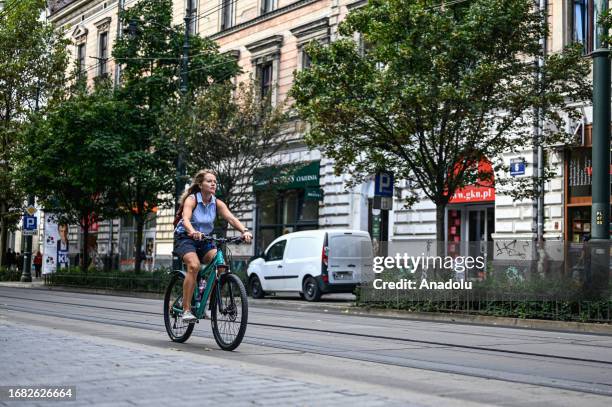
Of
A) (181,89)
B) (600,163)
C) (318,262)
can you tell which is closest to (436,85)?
(600,163)

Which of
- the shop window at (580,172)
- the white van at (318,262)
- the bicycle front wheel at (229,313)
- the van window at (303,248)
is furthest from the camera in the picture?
the van window at (303,248)

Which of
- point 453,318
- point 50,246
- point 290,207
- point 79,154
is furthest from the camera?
point 50,246

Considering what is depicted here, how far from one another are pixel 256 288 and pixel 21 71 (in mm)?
23346

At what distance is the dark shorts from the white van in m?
13.3

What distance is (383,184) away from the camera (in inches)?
815

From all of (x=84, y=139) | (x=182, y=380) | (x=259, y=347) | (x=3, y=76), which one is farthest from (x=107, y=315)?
(x=3, y=76)

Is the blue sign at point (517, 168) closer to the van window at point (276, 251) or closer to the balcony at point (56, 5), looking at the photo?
the van window at point (276, 251)

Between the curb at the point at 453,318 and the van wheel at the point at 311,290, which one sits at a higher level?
the van wheel at the point at 311,290

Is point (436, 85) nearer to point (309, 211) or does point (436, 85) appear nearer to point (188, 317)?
point (188, 317)

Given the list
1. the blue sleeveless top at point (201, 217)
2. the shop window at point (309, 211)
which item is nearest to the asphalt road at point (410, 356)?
the blue sleeveless top at point (201, 217)

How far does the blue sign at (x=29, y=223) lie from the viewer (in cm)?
3931

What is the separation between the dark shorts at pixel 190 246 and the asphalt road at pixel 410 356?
0.96m

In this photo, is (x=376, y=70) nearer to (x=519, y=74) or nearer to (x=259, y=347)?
(x=519, y=74)

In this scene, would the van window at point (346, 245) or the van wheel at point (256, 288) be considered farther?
the van wheel at point (256, 288)
